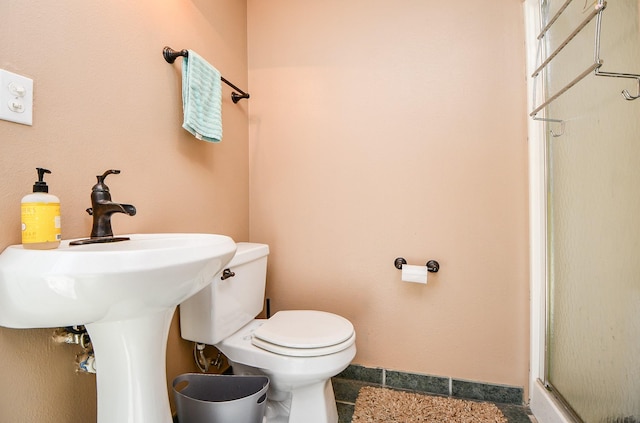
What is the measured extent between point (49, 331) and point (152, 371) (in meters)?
0.30

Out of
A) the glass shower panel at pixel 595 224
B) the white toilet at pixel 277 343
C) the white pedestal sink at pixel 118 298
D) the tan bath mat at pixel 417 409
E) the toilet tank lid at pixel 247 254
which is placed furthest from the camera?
the tan bath mat at pixel 417 409

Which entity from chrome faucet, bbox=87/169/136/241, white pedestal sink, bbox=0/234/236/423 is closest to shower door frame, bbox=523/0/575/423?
white pedestal sink, bbox=0/234/236/423

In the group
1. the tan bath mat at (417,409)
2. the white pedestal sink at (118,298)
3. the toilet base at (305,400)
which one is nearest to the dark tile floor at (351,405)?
the tan bath mat at (417,409)

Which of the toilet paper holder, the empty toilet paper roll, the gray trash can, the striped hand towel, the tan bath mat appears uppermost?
the striped hand towel

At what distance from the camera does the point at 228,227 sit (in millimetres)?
1647

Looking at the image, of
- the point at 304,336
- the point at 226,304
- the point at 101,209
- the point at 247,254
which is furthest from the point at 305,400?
the point at 101,209

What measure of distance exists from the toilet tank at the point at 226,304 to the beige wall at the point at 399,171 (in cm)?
37

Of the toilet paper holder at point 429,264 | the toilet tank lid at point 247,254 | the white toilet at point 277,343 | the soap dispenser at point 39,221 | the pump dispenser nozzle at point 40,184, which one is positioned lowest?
the white toilet at point 277,343

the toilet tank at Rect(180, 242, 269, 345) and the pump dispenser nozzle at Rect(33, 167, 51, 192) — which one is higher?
the pump dispenser nozzle at Rect(33, 167, 51, 192)

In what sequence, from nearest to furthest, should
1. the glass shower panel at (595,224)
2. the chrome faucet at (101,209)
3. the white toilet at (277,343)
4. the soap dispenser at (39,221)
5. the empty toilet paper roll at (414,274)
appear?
the soap dispenser at (39,221), the chrome faucet at (101,209), the glass shower panel at (595,224), the white toilet at (277,343), the empty toilet paper roll at (414,274)

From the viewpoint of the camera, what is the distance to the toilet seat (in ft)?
3.80

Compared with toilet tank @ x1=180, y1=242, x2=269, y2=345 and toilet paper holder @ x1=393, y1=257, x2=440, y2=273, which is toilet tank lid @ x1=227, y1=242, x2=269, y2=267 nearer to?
toilet tank @ x1=180, y1=242, x2=269, y2=345

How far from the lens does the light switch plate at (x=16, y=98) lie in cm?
72

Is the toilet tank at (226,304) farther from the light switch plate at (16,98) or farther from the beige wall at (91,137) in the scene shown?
the light switch plate at (16,98)
